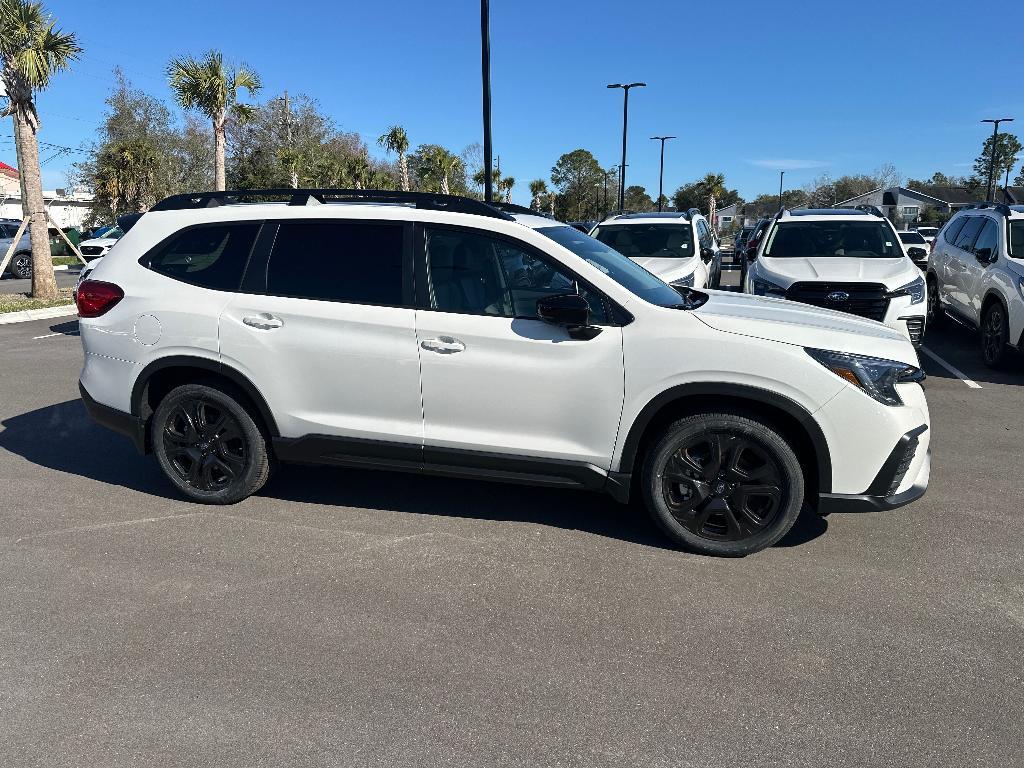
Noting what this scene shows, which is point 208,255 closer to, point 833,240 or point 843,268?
point 843,268

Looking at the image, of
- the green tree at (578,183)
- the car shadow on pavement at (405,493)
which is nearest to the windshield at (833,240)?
the car shadow on pavement at (405,493)

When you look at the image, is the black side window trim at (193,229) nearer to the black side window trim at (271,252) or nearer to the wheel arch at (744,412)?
the black side window trim at (271,252)

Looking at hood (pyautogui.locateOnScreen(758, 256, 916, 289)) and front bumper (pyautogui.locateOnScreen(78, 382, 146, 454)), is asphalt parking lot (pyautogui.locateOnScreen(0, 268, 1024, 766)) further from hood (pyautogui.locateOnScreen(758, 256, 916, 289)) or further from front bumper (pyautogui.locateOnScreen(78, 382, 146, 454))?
hood (pyautogui.locateOnScreen(758, 256, 916, 289))

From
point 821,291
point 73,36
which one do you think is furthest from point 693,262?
point 73,36

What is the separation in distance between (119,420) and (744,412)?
3664 mm

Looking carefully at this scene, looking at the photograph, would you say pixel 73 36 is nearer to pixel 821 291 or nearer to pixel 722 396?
pixel 821 291

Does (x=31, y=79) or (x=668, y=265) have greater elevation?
(x=31, y=79)

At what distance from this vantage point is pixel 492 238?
170 inches

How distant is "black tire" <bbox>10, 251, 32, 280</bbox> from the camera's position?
23.1 m

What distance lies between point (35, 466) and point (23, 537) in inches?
56.0

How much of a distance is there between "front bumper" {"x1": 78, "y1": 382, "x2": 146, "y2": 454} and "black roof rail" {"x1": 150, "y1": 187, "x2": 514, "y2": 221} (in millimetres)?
1269

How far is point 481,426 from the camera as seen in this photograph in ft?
13.9

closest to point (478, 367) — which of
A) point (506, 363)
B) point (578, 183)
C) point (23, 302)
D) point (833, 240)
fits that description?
point (506, 363)

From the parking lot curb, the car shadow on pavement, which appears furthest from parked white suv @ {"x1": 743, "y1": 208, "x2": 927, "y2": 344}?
the parking lot curb
